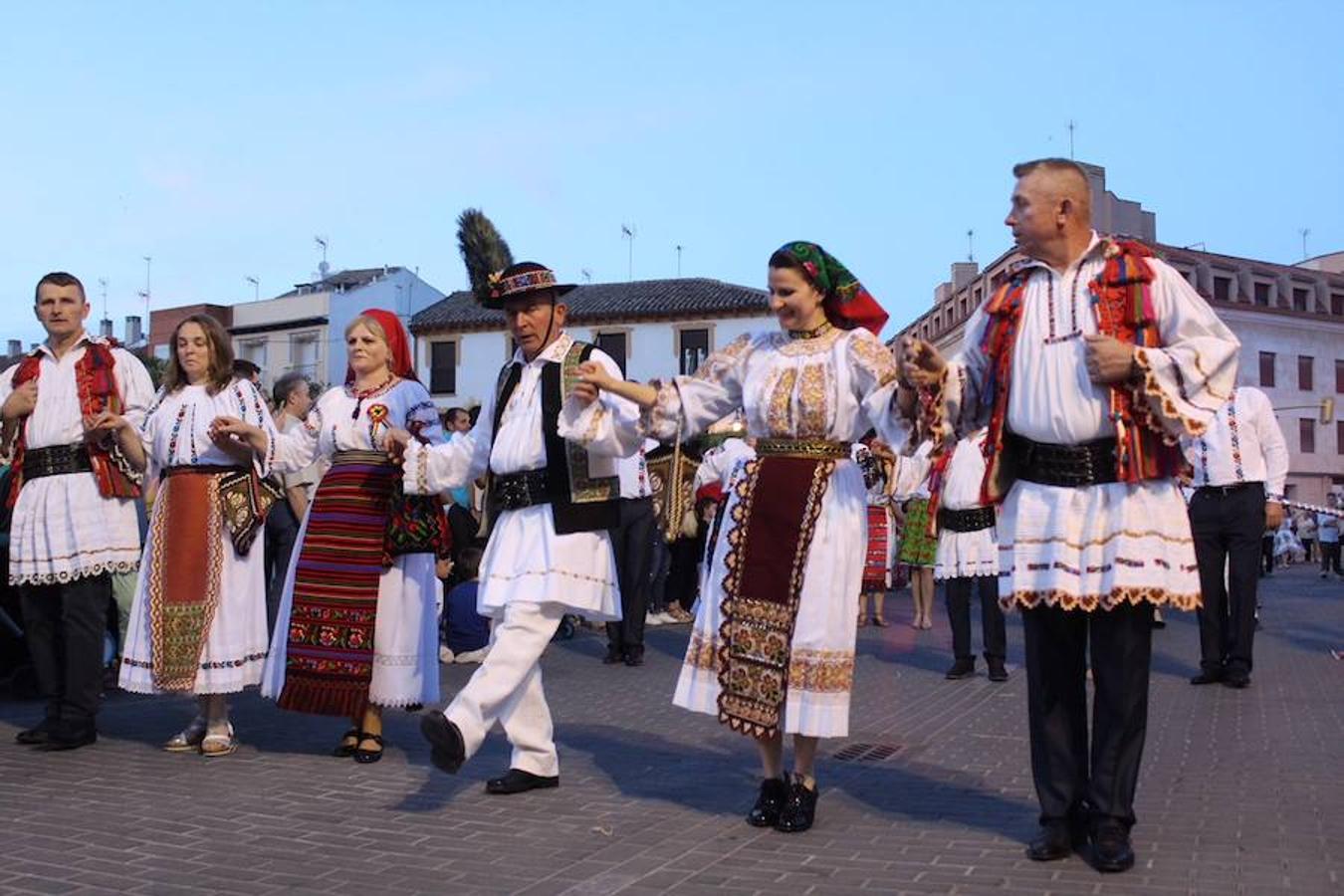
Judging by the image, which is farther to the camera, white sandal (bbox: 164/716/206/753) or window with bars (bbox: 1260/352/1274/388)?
window with bars (bbox: 1260/352/1274/388)

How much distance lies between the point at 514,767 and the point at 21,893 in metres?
2.14

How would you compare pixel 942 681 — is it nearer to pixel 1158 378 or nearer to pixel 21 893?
pixel 1158 378

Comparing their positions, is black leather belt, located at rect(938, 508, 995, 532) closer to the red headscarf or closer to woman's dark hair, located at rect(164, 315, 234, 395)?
the red headscarf

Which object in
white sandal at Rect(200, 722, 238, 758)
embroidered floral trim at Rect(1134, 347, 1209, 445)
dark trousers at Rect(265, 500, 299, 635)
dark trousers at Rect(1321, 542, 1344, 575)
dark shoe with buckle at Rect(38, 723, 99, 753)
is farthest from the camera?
dark trousers at Rect(1321, 542, 1344, 575)

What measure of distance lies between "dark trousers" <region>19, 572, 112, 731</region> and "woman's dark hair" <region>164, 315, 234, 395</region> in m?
1.09

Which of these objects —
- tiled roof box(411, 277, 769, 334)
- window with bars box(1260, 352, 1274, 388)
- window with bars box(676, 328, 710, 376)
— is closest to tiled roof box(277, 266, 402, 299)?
A: tiled roof box(411, 277, 769, 334)

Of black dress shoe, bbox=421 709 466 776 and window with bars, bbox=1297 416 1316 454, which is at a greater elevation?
window with bars, bbox=1297 416 1316 454

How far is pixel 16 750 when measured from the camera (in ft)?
24.3

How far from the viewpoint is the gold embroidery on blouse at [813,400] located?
5.60m

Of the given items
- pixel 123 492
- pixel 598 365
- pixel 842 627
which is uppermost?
pixel 598 365

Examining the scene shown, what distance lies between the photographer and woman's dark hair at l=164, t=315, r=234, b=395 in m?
7.60

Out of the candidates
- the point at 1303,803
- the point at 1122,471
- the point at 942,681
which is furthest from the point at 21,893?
the point at 942,681

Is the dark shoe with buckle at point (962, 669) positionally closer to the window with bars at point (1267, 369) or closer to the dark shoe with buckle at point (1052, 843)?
the dark shoe with buckle at point (1052, 843)

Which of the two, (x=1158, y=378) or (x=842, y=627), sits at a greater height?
(x=1158, y=378)
